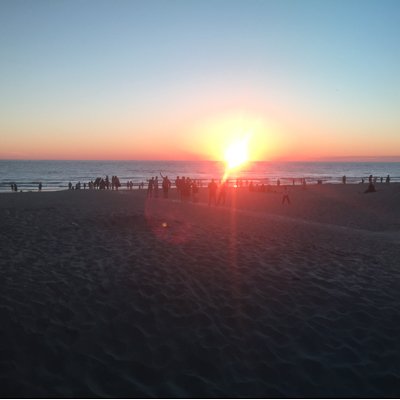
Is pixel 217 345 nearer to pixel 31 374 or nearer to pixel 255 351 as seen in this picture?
pixel 255 351

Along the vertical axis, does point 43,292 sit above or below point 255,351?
above

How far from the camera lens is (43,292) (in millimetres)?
8469

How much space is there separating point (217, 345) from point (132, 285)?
3.11m

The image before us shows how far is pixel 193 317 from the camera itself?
25.6ft

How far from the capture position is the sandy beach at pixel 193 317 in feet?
19.2

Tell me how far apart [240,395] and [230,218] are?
A: 15.7m

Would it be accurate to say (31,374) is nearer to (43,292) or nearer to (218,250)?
(43,292)

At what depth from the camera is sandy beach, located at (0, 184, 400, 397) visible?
19.2ft

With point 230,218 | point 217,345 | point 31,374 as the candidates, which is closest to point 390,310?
point 217,345

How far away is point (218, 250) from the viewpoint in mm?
12922

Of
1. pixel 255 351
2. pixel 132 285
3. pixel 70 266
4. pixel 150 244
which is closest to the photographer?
pixel 255 351

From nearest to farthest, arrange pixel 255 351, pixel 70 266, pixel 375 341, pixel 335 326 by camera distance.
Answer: pixel 255 351
pixel 375 341
pixel 335 326
pixel 70 266

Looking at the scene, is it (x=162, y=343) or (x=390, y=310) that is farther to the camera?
(x=390, y=310)

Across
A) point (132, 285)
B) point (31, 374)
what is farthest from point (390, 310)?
point (31, 374)
